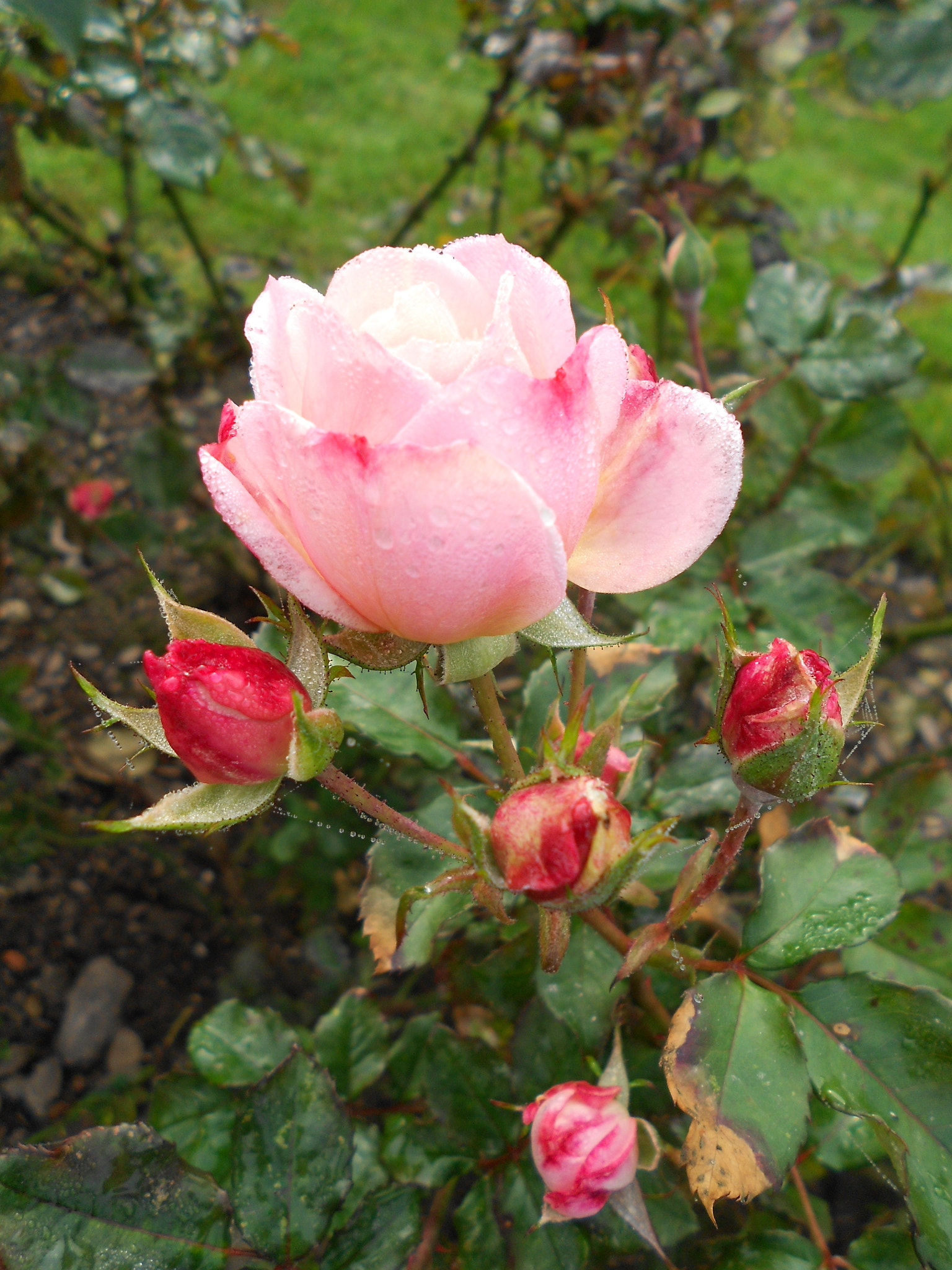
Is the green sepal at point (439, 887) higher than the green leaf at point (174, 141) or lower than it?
lower

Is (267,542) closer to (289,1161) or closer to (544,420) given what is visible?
(544,420)

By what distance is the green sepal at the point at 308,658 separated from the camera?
57cm

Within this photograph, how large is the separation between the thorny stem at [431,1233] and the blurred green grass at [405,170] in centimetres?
196

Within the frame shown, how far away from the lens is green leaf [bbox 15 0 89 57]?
0.59 metres

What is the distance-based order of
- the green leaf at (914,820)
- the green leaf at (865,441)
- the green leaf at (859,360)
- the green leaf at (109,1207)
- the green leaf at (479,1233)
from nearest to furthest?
the green leaf at (109,1207) < the green leaf at (479,1233) < the green leaf at (914,820) < the green leaf at (859,360) < the green leaf at (865,441)

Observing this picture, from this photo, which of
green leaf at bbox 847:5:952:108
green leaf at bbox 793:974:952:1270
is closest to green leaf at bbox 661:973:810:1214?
green leaf at bbox 793:974:952:1270

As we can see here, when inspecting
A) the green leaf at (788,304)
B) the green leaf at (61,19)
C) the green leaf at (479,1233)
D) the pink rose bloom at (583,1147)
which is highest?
the green leaf at (61,19)

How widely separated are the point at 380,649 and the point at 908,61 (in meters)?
1.51

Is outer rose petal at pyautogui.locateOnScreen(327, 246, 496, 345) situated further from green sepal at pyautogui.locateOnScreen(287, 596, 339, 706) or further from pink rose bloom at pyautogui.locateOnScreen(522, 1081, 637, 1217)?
pink rose bloom at pyautogui.locateOnScreen(522, 1081, 637, 1217)

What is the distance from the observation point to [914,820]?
1.06 m

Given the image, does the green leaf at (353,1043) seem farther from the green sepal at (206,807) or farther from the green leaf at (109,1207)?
the green sepal at (206,807)

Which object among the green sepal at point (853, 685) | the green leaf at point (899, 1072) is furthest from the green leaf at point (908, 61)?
the green leaf at point (899, 1072)

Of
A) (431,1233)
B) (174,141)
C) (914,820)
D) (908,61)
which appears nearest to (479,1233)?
(431,1233)

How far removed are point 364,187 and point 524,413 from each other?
2.91m
